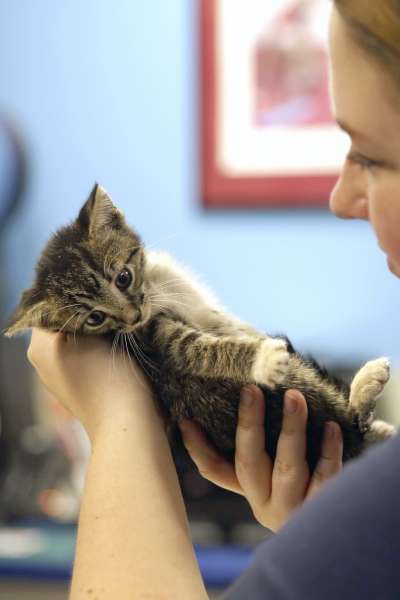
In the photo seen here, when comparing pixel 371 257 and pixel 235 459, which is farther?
pixel 371 257

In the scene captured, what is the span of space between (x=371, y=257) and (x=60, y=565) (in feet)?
3.98

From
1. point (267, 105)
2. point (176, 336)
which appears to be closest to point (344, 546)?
point (176, 336)

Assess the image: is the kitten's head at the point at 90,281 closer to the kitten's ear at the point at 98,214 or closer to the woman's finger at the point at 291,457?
the kitten's ear at the point at 98,214

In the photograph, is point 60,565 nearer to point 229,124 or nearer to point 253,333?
point 253,333

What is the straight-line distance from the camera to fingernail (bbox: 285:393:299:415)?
3.22 feet

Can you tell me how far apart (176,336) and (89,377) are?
183 mm

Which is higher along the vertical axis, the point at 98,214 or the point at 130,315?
the point at 98,214

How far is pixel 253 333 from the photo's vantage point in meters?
1.23

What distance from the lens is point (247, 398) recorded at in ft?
3.35

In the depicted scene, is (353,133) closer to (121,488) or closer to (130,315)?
(121,488)

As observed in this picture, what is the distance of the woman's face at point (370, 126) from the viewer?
643mm

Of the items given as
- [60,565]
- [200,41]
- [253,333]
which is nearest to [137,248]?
[253,333]

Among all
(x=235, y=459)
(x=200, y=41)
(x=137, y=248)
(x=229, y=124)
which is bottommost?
(x=235, y=459)

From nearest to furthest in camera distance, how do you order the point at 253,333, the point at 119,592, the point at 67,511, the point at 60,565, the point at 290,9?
the point at 119,592
the point at 253,333
the point at 60,565
the point at 67,511
the point at 290,9
